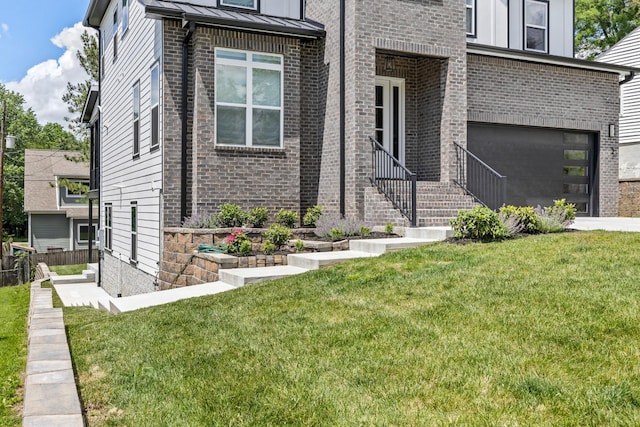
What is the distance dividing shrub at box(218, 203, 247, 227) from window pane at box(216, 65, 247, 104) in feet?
7.13

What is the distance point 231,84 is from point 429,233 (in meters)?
4.86

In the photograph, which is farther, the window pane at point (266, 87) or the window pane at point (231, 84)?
the window pane at point (266, 87)

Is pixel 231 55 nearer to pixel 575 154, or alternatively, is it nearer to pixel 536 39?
pixel 575 154

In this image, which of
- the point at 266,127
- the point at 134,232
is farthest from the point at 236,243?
the point at 134,232

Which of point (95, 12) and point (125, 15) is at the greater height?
point (95, 12)

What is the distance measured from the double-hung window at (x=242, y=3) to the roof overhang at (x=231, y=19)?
8.3 inches

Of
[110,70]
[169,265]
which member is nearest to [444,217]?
[169,265]

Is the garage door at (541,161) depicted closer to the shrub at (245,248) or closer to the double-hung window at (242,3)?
the double-hung window at (242,3)

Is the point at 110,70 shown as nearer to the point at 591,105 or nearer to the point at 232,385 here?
the point at 591,105

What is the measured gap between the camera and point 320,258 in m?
8.66

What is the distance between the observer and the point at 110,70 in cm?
1773

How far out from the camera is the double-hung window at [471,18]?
654 inches

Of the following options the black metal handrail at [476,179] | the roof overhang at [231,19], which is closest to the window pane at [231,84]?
the roof overhang at [231,19]

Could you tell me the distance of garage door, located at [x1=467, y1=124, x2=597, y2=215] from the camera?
46.1 feet
